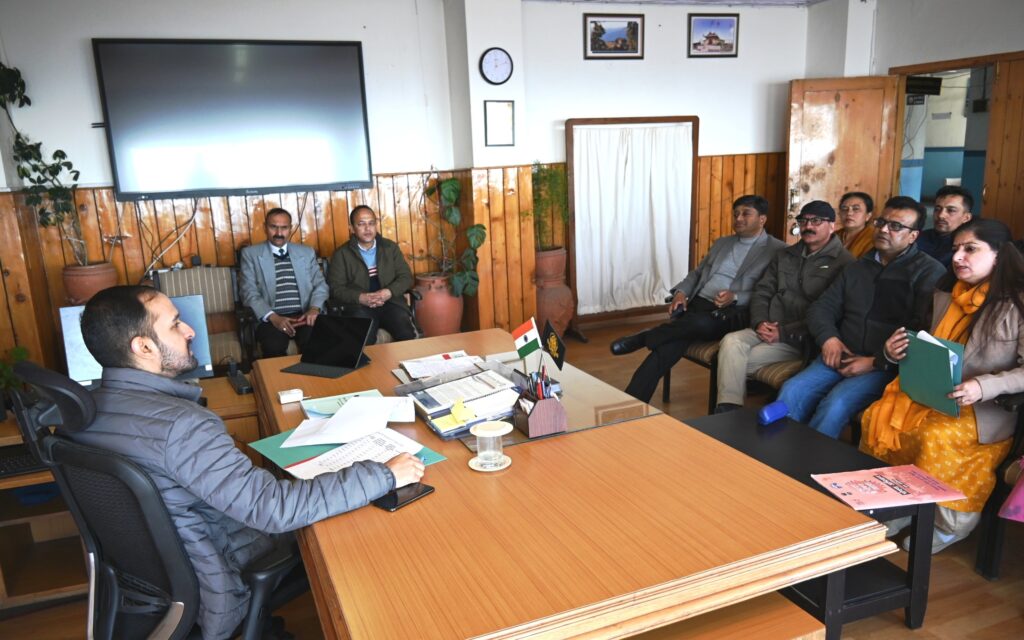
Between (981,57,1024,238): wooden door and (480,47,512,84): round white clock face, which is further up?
(480,47,512,84): round white clock face

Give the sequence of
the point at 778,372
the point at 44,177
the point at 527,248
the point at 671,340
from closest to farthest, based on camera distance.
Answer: the point at 778,372 < the point at 671,340 < the point at 44,177 < the point at 527,248

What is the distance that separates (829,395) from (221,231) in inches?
153

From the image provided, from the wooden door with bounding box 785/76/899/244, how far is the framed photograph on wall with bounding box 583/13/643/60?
1311 mm

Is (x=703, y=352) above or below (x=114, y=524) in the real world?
below

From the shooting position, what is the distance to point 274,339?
4.25 meters

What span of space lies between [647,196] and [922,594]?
427 centimetres

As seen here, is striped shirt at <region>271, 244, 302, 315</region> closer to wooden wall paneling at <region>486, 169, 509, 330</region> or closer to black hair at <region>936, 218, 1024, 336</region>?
wooden wall paneling at <region>486, 169, 509, 330</region>

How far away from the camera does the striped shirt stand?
14.9 ft

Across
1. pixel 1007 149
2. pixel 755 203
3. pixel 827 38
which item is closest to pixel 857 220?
pixel 755 203

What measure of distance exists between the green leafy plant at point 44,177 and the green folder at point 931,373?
181 inches

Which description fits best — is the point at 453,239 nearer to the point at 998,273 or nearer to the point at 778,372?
the point at 778,372

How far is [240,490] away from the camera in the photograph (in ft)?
4.78

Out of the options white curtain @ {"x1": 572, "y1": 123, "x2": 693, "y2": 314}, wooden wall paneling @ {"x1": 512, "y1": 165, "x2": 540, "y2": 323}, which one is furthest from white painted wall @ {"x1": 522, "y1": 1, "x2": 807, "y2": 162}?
wooden wall paneling @ {"x1": 512, "y1": 165, "x2": 540, "y2": 323}

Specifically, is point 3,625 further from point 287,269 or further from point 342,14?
point 342,14
